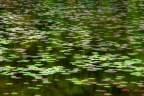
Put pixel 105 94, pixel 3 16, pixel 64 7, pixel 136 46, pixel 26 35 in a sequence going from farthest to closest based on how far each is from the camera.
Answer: pixel 64 7
pixel 3 16
pixel 26 35
pixel 136 46
pixel 105 94

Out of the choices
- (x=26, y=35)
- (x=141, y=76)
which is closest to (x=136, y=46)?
(x=141, y=76)

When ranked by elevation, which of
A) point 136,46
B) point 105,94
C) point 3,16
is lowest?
point 105,94

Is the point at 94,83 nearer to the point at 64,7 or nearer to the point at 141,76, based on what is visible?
the point at 141,76

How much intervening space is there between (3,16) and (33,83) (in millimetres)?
2849

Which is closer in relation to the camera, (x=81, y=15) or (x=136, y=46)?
(x=136, y=46)

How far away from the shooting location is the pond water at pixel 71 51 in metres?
3.30

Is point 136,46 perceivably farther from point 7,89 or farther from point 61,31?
point 7,89

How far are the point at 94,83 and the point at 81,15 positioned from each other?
2.92 metres

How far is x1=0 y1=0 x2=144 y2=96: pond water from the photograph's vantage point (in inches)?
130

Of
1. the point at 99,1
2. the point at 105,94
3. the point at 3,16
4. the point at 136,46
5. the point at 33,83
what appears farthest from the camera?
the point at 99,1

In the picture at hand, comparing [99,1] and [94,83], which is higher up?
[99,1]

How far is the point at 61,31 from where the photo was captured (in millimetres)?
4996

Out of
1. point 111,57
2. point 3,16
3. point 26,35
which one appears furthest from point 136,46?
point 3,16

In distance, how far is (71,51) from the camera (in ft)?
13.8
